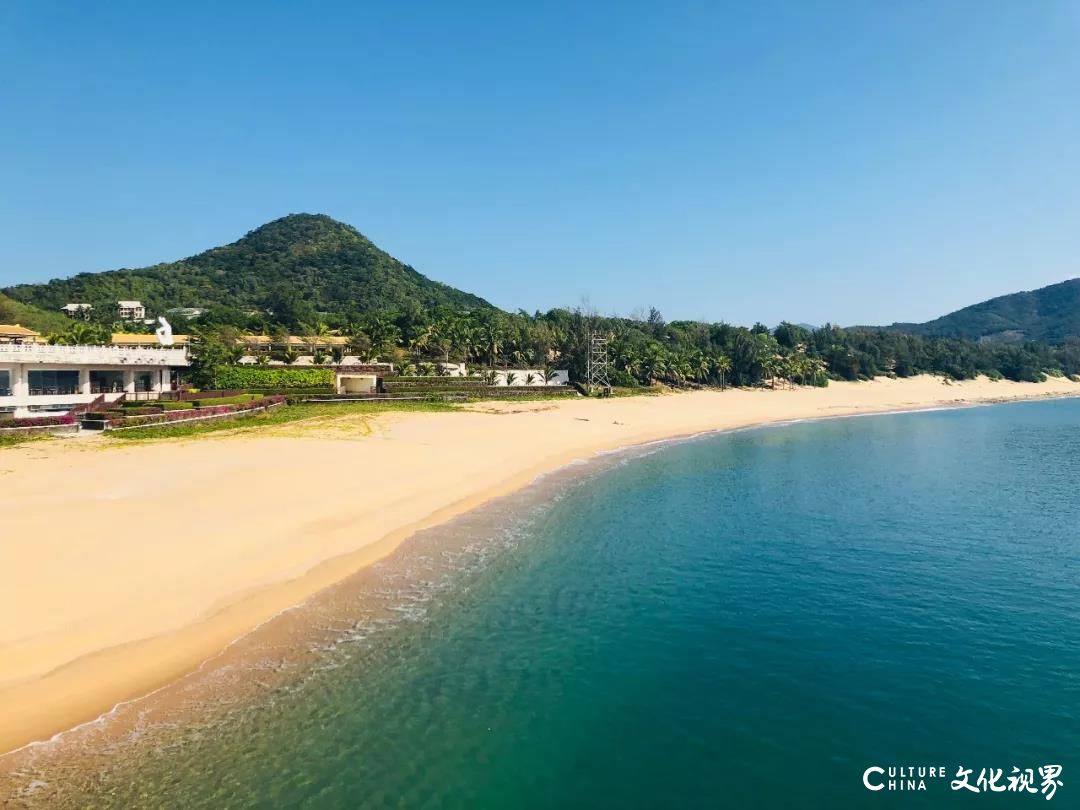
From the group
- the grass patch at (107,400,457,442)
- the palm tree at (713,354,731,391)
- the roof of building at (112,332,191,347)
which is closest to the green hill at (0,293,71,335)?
the roof of building at (112,332,191,347)

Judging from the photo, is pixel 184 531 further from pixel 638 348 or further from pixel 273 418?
pixel 638 348

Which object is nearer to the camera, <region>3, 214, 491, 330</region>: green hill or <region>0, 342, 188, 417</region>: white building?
<region>0, 342, 188, 417</region>: white building

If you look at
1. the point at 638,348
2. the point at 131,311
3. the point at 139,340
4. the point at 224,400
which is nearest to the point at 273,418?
the point at 224,400

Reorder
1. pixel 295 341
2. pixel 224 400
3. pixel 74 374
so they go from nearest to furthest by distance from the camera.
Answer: pixel 74 374
pixel 224 400
pixel 295 341

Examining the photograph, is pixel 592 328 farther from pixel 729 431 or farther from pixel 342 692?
pixel 342 692

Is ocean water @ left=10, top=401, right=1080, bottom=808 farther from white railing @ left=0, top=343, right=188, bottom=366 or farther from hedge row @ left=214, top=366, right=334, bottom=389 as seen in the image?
hedge row @ left=214, top=366, right=334, bottom=389

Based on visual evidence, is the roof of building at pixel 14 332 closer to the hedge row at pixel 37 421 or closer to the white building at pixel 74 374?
the white building at pixel 74 374
